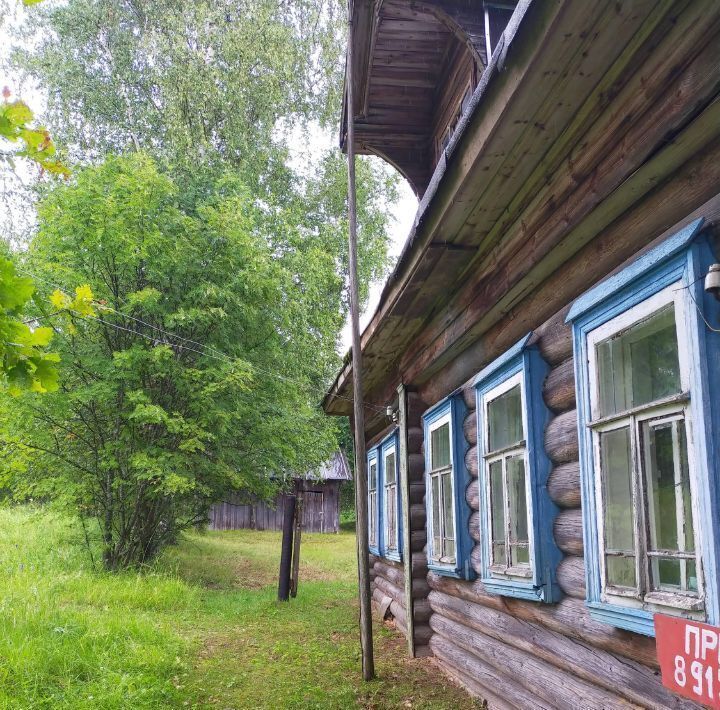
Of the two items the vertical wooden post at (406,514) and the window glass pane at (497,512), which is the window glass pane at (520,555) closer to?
the window glass pane at (497,512)

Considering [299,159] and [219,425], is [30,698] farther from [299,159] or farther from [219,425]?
[299,159]

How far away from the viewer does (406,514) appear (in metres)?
7.17

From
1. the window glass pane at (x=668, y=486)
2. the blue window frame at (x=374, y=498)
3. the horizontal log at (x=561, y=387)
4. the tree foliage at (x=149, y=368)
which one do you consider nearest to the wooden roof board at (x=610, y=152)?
the horizontal log at (x=561, y=387)

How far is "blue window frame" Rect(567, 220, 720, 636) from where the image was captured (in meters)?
2.47

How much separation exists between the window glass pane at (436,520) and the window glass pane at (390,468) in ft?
7.56

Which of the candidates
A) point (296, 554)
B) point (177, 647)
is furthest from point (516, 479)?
point (296, 554)

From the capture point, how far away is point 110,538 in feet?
40.0

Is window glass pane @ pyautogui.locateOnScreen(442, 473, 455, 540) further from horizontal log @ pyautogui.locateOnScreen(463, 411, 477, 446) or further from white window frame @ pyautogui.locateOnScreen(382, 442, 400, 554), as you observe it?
white window frame @ pyautogui.locateOnScreen(382, 442, 400, 554)

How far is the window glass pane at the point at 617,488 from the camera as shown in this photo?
3090mm

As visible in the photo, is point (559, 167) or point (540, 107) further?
point (559, 167)

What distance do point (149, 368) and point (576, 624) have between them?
965 cm

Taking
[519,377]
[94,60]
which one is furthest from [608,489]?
[94,60]

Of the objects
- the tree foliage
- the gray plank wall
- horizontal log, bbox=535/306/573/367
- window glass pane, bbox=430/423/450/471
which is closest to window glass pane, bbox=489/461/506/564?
horizontal log, bbox=535/306/573/367

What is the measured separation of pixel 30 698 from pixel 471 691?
3.20m
